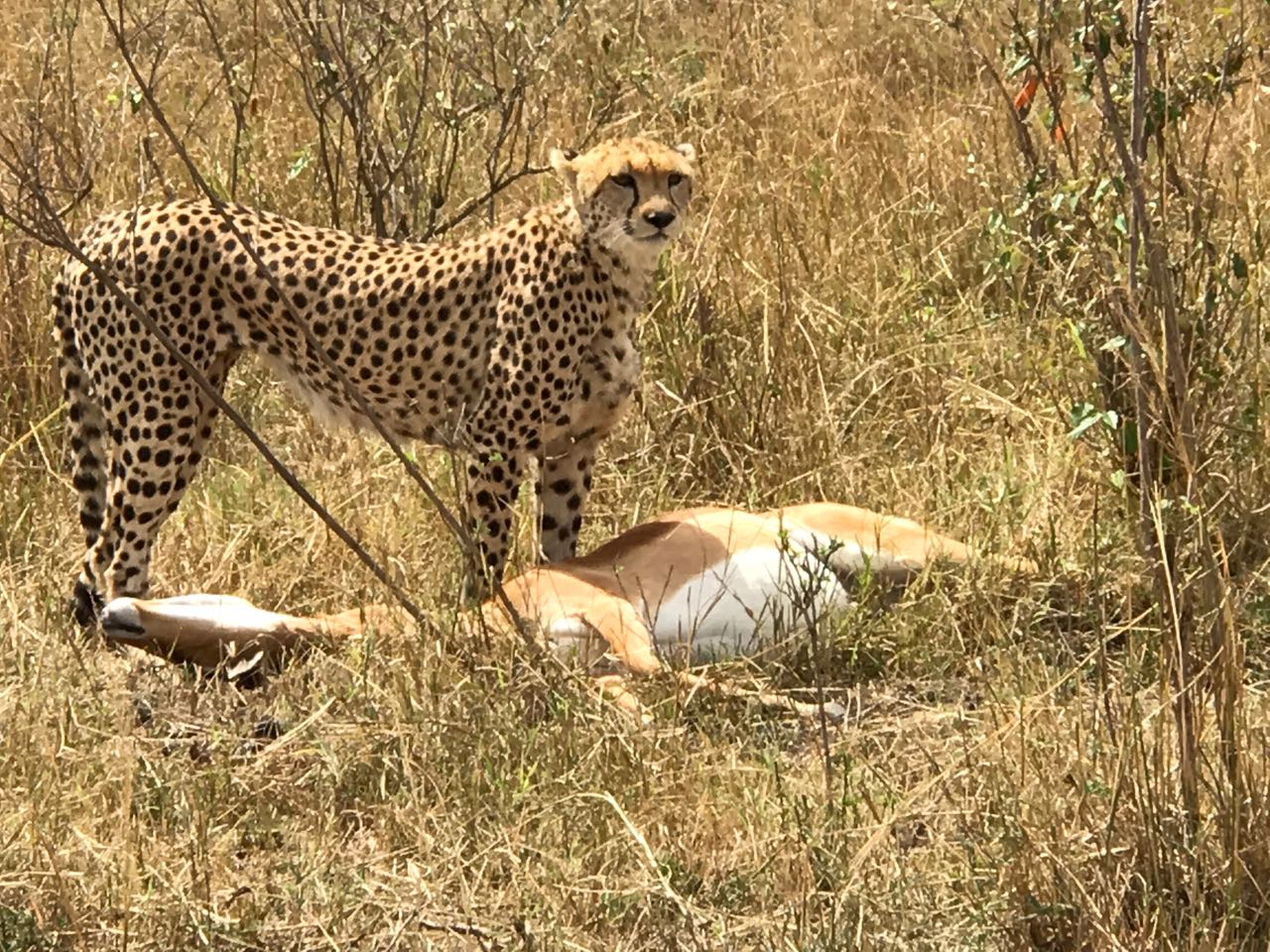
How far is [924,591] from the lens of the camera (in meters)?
4.33

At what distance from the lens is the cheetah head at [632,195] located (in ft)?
14.7

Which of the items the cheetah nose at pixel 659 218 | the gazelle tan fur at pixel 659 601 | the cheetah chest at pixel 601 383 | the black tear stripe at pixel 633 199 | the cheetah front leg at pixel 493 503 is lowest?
the gazelle tan fur at pixel 659 601

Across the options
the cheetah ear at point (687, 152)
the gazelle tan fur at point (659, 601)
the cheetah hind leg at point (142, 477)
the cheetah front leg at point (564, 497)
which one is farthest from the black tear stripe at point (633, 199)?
the cheetah hind leg at point (142, 477)

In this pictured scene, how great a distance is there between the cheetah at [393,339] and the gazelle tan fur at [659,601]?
30 centimetres

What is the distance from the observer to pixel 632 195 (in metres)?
4.51

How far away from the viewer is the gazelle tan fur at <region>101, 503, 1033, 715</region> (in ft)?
12.7

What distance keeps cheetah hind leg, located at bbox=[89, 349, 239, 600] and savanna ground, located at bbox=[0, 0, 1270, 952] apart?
0.41 ft

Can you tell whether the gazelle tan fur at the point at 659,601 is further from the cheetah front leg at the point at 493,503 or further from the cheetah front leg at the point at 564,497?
the cheetah front leg at the point at 564,497

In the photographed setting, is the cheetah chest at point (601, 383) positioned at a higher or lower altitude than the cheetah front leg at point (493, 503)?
higher

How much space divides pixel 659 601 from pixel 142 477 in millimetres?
1099

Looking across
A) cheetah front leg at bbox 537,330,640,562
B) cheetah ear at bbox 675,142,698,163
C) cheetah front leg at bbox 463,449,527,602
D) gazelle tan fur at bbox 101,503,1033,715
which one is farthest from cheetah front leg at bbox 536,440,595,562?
cheetah ear at bbox 675,142,698,163

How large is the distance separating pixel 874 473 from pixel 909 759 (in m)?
1.28

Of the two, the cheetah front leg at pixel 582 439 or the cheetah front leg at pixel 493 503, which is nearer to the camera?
the cheetah front leg at pixel 493 503

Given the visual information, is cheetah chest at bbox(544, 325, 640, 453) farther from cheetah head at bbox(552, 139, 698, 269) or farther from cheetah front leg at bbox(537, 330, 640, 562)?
cheetah head at bbox(552, 139, 698, 269)
